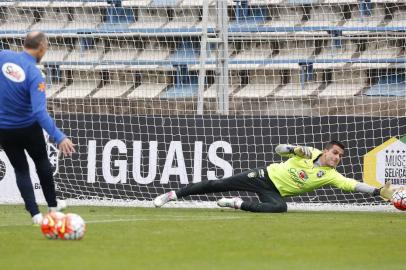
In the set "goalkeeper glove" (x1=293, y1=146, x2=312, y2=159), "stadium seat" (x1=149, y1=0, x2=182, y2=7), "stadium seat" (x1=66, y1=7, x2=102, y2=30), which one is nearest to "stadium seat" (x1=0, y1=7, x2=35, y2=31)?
"stadium seat" (x1=66, y1=7, x2=102, y2=30)

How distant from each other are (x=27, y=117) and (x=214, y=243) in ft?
8.22

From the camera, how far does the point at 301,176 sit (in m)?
13.1

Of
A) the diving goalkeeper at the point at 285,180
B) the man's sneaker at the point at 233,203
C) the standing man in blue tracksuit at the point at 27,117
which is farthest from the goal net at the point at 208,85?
the standing man in blue tracksuit at the point at 27,117

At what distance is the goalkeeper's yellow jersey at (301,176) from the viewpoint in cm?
1305

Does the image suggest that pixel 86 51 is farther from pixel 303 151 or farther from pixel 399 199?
pixel 399 199

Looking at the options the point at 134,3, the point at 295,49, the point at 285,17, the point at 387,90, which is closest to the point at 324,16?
the point at 295,49

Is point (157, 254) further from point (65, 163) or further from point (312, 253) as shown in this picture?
point (65, 163)

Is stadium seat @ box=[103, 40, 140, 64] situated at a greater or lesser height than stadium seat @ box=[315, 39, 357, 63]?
greater

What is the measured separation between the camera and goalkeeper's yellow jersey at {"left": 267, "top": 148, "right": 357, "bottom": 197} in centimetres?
1305

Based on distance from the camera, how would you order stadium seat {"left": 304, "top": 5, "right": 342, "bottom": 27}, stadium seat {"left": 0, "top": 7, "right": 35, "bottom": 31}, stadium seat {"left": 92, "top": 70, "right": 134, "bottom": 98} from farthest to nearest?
1. stadium seat {"left": 0, "top": 7, "right": 35, "bottom": 31}
2. stadium seat {"left": 92, "top": 70, "right": 134, "bottom": 98}
3. stadium seat {"left": 304, "top": 5, "right": 342, "bottom": 27}

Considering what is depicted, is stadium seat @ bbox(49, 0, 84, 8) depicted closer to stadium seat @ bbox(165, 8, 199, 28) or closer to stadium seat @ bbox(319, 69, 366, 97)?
stadium seat @ bbox(165, 8, 199, 28)

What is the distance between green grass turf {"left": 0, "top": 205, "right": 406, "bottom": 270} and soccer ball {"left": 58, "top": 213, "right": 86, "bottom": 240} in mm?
81

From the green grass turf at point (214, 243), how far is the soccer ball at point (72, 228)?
3.2 inches

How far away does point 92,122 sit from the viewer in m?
16.0
